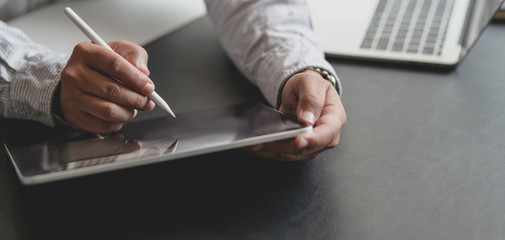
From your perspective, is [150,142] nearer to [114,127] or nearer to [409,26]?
[114,127]

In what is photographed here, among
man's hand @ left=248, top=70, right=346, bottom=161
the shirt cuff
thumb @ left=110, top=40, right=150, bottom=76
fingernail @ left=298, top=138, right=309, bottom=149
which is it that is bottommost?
man's hand @ left=248, top=70, right=346, bottom=161

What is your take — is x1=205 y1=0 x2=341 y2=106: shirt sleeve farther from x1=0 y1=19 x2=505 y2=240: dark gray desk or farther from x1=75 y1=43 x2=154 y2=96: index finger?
x1=75 y1=43 x2=154 y2=96: index finger

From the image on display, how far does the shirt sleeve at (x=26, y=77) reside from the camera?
67 centimetres

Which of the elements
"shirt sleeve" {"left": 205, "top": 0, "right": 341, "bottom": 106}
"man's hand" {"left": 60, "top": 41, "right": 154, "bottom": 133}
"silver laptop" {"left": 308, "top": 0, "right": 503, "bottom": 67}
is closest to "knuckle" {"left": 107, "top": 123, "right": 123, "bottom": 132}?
"man's hand" {"left": 60, "top": 41, "right": 154, "bottom": 133}

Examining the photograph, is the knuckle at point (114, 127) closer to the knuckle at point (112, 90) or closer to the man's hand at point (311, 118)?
the knuckle at point (112, 90)

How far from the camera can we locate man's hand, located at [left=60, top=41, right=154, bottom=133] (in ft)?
1.89

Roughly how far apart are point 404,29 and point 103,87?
0.57 metres

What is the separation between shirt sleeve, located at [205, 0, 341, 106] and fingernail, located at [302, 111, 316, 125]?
131 millimetres

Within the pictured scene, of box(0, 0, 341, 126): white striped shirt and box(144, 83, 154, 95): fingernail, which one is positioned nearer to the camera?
box(144, 83, 154, 95): fingernail

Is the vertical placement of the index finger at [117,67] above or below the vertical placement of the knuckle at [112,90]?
above

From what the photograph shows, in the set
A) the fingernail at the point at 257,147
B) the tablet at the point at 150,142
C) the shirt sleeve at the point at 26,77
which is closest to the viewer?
the tablet at the point at 150,142

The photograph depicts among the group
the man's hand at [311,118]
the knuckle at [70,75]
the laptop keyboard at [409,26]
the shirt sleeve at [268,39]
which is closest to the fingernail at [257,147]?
the man's hand at [311,118]

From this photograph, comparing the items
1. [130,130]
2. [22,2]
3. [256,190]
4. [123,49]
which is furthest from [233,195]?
[22,2]

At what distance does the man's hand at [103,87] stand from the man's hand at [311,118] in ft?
0.54
